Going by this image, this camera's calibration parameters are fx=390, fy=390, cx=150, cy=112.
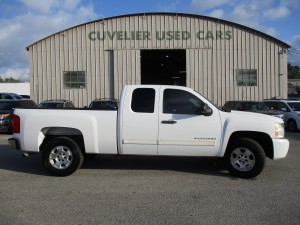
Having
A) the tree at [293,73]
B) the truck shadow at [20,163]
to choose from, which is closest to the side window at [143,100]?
the truck shadow at [20,163]

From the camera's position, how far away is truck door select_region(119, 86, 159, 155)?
8.05 meters

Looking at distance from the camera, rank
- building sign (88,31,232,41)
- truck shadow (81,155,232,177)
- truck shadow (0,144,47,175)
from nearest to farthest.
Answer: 1. truck shadow (81,155,232,177)
2. truck shadow (0,144,47,175)
3. building sign (88,31,232,41)

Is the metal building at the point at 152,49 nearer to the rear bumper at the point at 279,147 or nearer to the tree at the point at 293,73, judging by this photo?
the rear bumper at the point at 279,147

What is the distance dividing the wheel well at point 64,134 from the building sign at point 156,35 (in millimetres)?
18094

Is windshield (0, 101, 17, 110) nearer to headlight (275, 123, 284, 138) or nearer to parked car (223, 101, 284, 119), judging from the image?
parked car (223, 101, 284, 119)

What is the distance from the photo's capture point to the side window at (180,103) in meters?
8.09

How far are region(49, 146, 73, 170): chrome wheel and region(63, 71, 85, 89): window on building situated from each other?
18.3 metres

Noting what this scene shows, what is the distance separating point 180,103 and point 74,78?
19043 mm

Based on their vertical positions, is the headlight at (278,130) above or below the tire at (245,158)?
above

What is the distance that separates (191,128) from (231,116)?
0.87 meters

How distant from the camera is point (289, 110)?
19.1 meters

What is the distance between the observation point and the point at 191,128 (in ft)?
26.2

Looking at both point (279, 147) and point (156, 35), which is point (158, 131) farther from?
point (156, 35)

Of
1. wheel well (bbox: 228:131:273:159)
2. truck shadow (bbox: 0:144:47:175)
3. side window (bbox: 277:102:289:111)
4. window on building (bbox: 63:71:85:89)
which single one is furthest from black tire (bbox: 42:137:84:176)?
window on building (bbox: 63:71:85:89)
